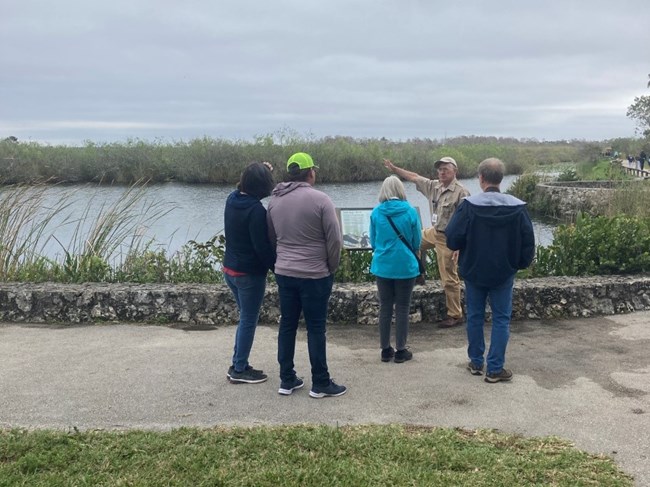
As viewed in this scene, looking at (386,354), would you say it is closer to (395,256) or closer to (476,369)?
(476,369)

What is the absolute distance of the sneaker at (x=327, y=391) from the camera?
466 centimetres

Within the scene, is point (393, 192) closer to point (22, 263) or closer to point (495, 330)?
point (495, 330)

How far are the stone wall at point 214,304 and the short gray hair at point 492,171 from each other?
78.2 inches

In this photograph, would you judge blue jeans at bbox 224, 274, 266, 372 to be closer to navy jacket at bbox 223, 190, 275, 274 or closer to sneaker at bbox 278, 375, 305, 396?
navy jacket at bbox 223, 190, 275, 274

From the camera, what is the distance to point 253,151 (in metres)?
28.7

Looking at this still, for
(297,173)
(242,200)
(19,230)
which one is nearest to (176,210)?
(19,230)

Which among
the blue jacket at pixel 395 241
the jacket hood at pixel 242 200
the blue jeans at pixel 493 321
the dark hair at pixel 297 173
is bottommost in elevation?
the blue jeans at pixel 493 321

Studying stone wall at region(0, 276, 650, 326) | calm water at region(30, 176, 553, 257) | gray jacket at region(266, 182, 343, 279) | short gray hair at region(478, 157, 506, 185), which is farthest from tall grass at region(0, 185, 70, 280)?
short gray hair at region(478, 157, 506, 185)

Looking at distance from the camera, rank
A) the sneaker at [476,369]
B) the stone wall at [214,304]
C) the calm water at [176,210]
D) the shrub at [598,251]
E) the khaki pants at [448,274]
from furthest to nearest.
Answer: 1. the calm water at [176,210]
2. the shrub at [598,251]
3. the stone wall at [214,304]
4. the khaki pants at [448,274]
5. the sneaker at [476,369]

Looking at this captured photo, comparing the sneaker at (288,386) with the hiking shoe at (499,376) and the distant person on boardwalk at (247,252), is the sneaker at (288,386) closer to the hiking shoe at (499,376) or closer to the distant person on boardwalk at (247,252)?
the distant person on boardwalk at (247,252)

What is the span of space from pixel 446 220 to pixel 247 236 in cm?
244

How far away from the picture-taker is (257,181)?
15.5 ft

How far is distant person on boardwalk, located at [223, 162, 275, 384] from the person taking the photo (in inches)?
186

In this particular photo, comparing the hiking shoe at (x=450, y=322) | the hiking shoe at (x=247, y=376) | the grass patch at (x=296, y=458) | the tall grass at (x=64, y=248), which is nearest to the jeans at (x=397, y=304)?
the hiking shoe at (x=247, y=376)
